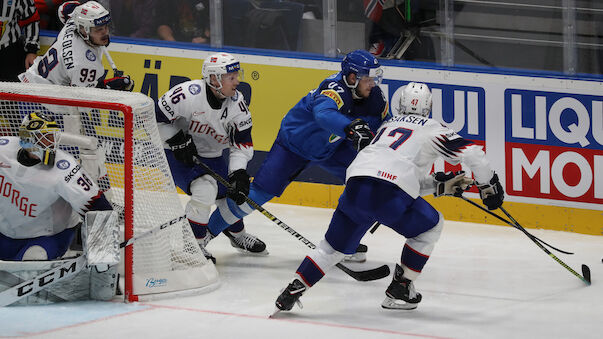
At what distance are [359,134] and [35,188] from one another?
1528 millimetres

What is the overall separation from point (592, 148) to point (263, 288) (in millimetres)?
2483

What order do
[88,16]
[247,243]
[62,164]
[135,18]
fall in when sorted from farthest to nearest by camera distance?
[135,18] < [247,243] < [88,16] < [62,164]

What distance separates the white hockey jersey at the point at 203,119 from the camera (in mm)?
5387

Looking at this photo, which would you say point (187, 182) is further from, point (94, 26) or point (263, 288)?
point (94, 26)

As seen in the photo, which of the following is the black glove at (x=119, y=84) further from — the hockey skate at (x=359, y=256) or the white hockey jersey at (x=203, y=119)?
the hockey skate at (x=359, y=256)

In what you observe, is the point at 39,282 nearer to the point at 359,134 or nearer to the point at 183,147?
the point at 183,147

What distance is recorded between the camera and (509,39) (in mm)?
6730

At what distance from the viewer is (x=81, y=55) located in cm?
590

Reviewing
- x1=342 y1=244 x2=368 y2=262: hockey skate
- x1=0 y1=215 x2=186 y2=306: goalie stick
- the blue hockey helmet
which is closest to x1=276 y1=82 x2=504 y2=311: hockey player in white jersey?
the blue hockey helmet

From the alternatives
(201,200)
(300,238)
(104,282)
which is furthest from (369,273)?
(104,282)

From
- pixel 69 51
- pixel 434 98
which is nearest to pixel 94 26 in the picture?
pixel 69 51

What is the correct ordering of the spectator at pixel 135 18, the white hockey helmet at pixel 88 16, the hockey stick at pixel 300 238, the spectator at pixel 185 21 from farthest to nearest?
the spectator at pixel 135 18 < the spectator at pixel 185 21 < the white hockey helmet at pixel 88 16 < the hockey stick at pixel 300 238

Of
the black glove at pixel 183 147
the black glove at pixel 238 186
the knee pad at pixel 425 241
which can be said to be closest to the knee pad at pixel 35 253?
the black glove at pixel 183 147

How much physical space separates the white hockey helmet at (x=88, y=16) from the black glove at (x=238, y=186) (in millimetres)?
1259
